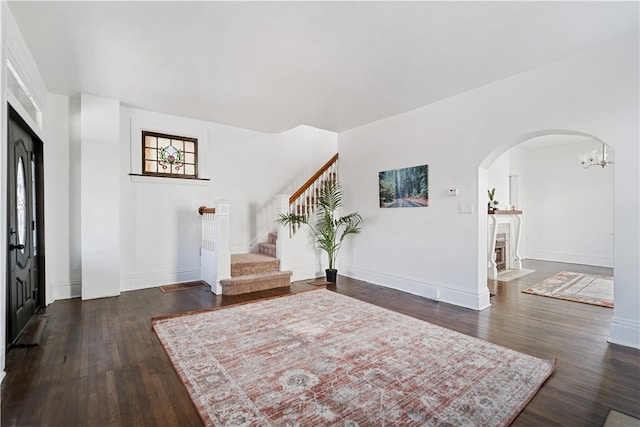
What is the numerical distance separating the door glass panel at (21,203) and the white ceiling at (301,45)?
1238 millimetres

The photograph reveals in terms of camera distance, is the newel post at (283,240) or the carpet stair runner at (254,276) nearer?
the carpet stair runner at (254,276)

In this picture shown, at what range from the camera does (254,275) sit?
480cm

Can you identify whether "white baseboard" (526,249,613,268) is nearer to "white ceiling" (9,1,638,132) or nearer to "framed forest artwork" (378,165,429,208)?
"framed forest artwork" (378,165,429,208)

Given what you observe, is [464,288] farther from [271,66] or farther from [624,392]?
[271,66]

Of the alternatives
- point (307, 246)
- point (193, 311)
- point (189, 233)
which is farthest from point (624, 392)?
point (189, 233)

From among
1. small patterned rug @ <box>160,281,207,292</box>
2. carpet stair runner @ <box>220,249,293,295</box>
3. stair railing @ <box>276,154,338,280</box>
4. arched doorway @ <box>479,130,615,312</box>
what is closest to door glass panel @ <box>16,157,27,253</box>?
small patterned rug @ <box>160,281,207,292</box>

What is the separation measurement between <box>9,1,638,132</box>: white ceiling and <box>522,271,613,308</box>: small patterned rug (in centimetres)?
320

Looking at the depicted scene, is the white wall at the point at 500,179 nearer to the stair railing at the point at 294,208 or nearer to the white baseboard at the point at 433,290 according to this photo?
the white baseboard at the point at 433,290

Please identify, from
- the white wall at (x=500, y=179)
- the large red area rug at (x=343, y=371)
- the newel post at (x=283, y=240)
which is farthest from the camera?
the white wall at (x=500, y=179)

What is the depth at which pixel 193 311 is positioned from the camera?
3625mm

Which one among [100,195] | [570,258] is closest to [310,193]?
[100,195]

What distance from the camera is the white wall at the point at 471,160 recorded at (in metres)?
2.78

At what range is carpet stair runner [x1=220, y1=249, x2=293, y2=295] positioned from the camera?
4492 mm

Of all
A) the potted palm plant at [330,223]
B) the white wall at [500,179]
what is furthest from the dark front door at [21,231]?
the white wall at [500,179]
